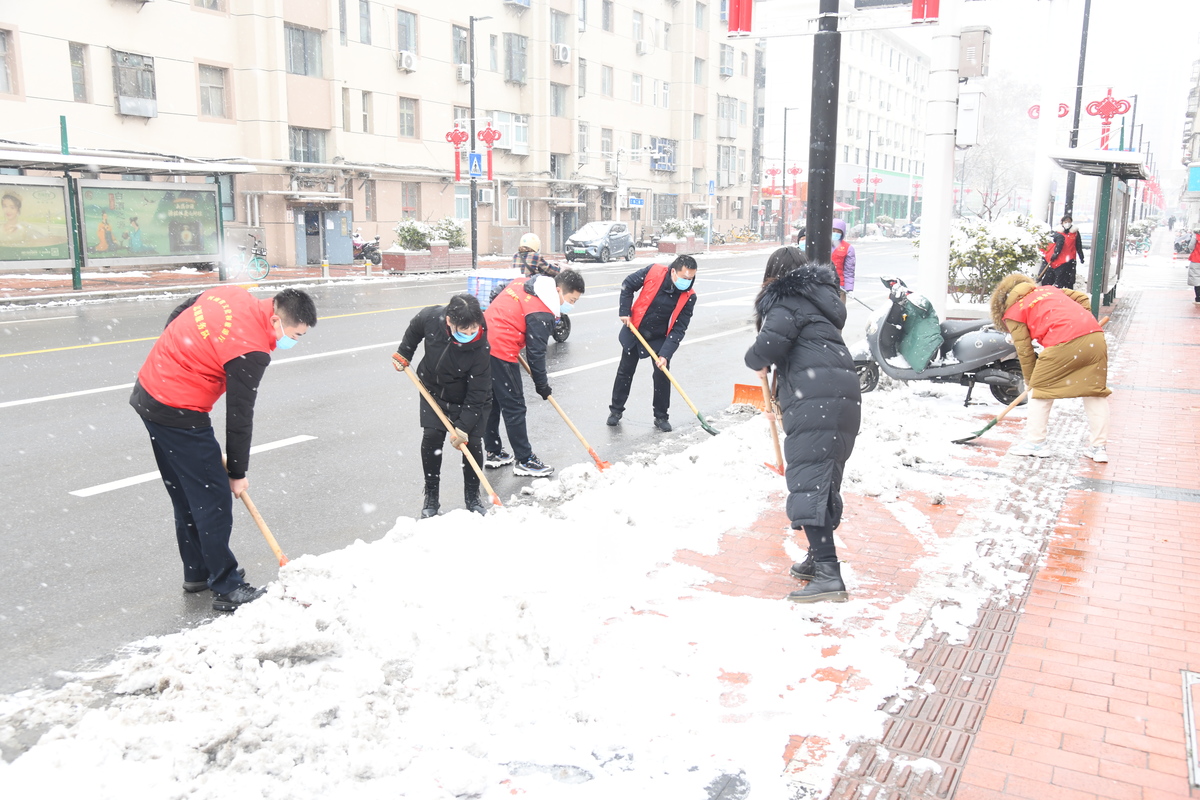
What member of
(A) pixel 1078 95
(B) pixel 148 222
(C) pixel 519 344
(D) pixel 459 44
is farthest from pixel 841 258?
(D) pixel 459 44

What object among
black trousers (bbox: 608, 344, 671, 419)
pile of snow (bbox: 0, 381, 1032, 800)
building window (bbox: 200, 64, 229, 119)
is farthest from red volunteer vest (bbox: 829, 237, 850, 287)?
building window (bbox: 200, 64, 229, 119)

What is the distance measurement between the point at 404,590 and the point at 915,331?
693 centimetres

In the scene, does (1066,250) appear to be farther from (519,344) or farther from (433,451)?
(433,451)

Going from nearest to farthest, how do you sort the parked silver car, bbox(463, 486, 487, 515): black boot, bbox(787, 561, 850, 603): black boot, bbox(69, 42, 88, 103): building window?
1. bbox(787, 561, 850, 603): black boot
2. bbox(463, 486, 487, 515): black boot
3. bbox(69, 42, 88, 103): building window
4. the parked silver car

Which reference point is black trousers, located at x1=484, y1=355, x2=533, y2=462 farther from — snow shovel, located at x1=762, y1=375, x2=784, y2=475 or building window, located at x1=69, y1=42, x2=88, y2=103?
building window, located at x1=69, y1=42, x2=88, y2=103

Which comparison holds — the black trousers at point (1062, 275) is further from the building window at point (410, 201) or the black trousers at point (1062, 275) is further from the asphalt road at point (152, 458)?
the building window at point (410, 201)

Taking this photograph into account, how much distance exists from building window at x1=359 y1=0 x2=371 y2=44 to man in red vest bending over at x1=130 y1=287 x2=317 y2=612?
31.5 meters

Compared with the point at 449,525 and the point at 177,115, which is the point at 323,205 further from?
the point at 449,525

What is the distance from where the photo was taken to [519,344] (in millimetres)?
6988

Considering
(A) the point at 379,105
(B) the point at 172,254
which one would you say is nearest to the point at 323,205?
(A) the point at 379,105

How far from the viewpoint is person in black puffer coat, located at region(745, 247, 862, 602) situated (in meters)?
Result: 4.46

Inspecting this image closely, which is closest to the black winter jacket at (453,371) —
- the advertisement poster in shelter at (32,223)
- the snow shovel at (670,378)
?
the snow shovel at (670,378)

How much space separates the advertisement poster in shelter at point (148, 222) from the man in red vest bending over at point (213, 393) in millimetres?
18908

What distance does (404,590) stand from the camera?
4.30m
